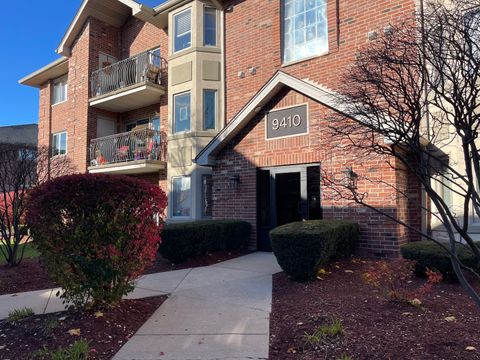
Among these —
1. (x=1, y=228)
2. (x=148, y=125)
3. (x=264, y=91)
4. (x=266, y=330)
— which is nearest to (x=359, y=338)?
(x=266, y=330)

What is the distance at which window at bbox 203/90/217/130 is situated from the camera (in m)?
13.1

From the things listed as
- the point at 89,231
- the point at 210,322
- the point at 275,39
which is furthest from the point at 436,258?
the point at 275,39

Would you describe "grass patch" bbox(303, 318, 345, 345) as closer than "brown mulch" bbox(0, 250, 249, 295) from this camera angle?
Yes

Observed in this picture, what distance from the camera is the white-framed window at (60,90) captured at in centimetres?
1919

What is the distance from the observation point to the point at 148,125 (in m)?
16.0

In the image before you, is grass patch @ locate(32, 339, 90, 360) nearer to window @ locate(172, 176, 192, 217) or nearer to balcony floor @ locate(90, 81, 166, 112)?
window @ locate(172, 176, 192, 217)

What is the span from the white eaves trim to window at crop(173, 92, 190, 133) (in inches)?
125

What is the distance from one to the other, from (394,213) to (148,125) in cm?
1123

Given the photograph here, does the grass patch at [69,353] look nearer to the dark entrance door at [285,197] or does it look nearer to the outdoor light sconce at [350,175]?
the outdoor light sconce at [350,175]

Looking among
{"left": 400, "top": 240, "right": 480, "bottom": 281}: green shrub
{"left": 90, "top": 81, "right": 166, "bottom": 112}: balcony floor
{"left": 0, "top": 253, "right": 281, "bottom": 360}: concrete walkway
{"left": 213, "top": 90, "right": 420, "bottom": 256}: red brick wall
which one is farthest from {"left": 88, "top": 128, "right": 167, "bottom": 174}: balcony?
{"left": 400, "top": 240, "right": 480, "bottom": 281}: green shrub

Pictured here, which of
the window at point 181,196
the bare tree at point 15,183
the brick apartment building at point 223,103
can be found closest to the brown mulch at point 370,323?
the brick apartment building at point 223,103

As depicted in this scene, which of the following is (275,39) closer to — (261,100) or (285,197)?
(261,100)

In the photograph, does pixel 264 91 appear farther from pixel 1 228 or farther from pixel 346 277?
pixel 1 228

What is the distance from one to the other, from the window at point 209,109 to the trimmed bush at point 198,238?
4.58 meters
